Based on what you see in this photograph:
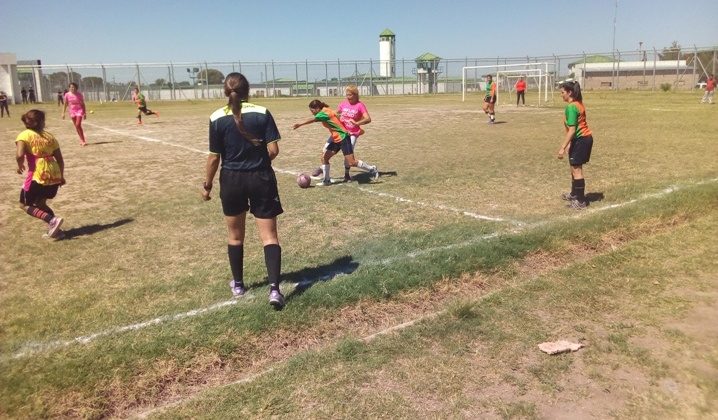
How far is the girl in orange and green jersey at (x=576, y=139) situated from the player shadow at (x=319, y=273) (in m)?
4.04

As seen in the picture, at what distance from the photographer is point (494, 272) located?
18.4 ft

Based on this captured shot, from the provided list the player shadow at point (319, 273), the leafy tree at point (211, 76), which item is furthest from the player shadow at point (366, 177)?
the leafy tree at point (211, 76)

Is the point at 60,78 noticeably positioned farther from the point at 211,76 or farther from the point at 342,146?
the point at 342,146

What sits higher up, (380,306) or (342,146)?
(342,146)

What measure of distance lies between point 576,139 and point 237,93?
227 inches

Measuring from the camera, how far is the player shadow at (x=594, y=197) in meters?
8.58

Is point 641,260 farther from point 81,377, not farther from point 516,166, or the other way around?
point 516,166

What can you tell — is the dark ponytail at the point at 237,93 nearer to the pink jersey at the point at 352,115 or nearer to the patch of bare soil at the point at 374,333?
the patch of bare soil at the point at 374,333

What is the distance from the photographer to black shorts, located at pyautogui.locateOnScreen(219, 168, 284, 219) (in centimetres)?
481

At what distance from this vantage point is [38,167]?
7383 millimetres

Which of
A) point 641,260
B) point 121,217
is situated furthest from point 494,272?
point 121,217

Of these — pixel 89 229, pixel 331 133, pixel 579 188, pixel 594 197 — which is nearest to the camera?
pixel 89 229

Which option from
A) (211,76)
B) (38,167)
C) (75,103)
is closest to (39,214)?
(38,167)

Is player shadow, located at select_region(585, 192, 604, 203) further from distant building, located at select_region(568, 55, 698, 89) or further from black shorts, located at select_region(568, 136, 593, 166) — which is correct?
distant building, located at select_region(568, 55, 698, 89)
